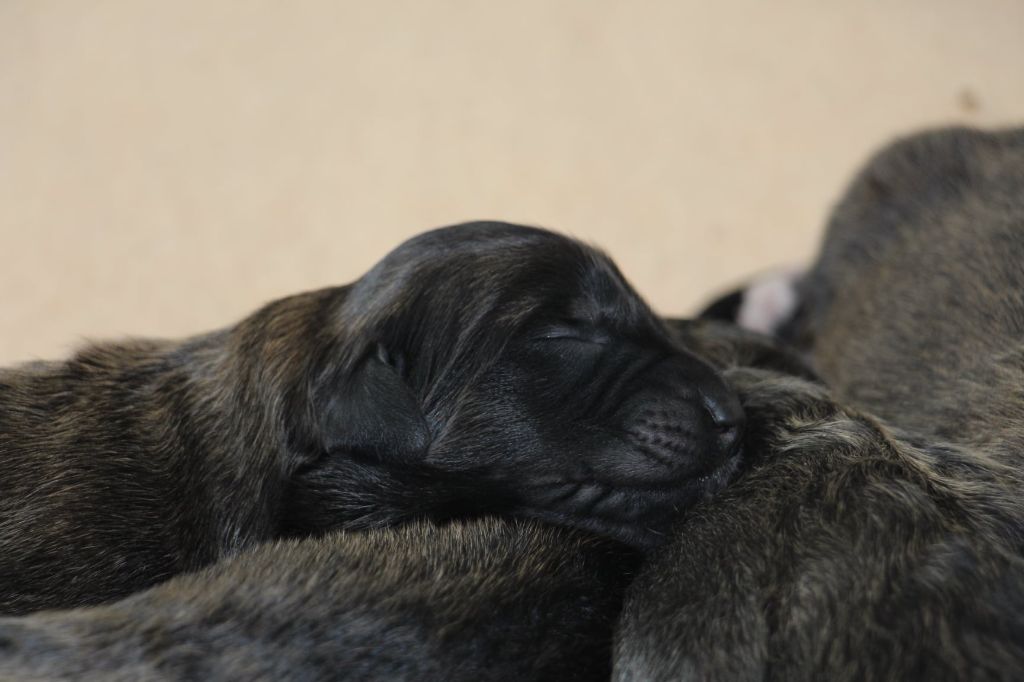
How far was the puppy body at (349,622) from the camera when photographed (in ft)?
4.66

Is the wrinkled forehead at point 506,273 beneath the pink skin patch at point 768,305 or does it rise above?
above

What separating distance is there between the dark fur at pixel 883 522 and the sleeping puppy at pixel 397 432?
0.20 metres

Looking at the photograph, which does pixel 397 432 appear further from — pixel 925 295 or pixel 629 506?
pixel 925 295

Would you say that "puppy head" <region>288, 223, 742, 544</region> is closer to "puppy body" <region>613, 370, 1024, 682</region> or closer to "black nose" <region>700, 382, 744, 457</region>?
"black nose" <region>700, 382, 744, 457</region>

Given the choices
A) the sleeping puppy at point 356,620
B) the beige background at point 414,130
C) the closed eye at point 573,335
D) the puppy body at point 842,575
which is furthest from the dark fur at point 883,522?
the beige background at point 414,130

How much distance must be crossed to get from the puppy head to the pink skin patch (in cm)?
156

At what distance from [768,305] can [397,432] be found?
2.08 metres

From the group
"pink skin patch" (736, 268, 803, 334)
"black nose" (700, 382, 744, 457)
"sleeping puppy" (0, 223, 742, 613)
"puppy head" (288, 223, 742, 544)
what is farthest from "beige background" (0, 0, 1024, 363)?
"black nose" (700, 382, 744, 457)

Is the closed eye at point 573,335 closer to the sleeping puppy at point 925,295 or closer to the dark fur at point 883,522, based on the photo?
the dark fur at point 883,522

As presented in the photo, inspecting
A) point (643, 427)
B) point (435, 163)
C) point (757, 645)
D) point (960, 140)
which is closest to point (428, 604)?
point (757, 645)

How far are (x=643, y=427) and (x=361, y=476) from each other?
0.52 m

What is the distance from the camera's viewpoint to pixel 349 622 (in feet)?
4.85

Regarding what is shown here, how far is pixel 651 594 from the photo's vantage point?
5.33 ft

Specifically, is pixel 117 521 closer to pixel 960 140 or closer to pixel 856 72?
pixel 960 140
